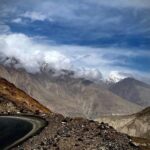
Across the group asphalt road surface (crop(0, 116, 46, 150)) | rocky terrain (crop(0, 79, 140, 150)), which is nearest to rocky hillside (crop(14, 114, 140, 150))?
rocky terrain (crop(0, 79, 140, 150))

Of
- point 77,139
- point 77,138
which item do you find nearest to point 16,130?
point 77,138

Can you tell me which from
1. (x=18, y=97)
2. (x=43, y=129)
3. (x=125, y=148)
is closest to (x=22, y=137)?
(x=43, y=129)

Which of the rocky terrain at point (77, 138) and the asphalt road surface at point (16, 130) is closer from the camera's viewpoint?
the rocky terrain at point (77, 138)

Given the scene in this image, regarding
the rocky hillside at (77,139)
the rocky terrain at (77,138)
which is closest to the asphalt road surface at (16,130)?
the rocky terrain at (77,138)

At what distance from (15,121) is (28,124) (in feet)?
15.6

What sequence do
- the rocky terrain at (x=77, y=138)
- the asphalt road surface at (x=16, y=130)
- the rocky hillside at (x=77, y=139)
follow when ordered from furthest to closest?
the asphalt road surface at (x=16, y=130) < the rocky terrain at (x=77, y=138) < the rocky hillside at (x=77, y=139)

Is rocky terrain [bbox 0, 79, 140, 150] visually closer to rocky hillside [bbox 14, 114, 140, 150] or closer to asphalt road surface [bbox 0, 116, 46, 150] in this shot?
rocky hillside [bbox 14, 114, 140, 150]

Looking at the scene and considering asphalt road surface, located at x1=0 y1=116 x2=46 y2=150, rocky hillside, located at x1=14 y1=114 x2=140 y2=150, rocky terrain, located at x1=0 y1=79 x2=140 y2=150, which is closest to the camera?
rocky hillside, located at x1=14 y1=114 x2=140 y2=150

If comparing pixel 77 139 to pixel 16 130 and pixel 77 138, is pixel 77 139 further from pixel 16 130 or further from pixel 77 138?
pixel 16 130

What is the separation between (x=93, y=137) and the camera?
56.8m

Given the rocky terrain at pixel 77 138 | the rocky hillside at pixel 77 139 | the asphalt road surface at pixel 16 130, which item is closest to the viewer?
the rocky hillside at pixel 77 139

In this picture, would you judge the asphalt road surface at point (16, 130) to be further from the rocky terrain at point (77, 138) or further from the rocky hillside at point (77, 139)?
the rocky hillside at point (77, 139)

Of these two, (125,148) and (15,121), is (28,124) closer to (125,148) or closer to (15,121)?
(15,121)

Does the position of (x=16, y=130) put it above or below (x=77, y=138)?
below
